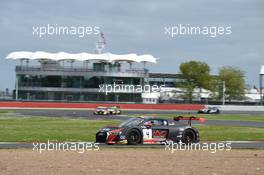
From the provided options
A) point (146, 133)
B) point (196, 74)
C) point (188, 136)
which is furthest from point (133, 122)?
point (196, 74)

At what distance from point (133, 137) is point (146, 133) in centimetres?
58

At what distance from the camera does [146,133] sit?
23719 millimetres

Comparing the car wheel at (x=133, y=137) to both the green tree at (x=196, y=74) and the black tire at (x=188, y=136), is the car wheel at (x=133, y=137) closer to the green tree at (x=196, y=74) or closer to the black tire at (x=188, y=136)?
the black tire at (x=188, y=136)

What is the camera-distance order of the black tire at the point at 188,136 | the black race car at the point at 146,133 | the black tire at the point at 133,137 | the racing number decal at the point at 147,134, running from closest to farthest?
the black race car at the point at 146,133
the black tire at the point at 133,137
the racing number decal at the point at 147,134
the black tire at the point at 188,136

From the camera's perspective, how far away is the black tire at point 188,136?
2433cm

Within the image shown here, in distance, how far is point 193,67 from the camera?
420 feet

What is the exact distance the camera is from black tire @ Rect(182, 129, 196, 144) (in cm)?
2433

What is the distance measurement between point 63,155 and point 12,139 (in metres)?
7.93

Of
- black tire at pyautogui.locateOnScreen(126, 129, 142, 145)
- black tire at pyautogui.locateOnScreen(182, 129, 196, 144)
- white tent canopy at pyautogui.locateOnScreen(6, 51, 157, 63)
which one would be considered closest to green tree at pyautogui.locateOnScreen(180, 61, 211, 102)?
white tent canopy at pyautogui.locateOnScreen(6, 51, 157, 63)

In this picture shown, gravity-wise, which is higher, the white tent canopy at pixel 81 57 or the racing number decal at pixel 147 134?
the white tent canopy at pixel 81 57

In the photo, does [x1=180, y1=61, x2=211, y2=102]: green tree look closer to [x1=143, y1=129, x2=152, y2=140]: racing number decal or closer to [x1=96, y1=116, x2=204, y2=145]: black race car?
[x1=96, y1=116, x2=204, y2=145]: black race car

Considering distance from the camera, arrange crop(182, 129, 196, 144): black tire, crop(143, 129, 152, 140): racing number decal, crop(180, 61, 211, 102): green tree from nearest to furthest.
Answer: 1. crop(143, 129, 152, 140): racing number decal
2. crop(182, 129, 196, 144): black tire
3. crop(180, 61, 211, 102): green tree

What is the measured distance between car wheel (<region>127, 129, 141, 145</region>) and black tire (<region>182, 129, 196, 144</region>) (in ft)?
6.43

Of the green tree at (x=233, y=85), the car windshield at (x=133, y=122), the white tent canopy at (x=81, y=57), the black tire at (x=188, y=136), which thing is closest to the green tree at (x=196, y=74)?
the green tree at (x=233, y=85)
